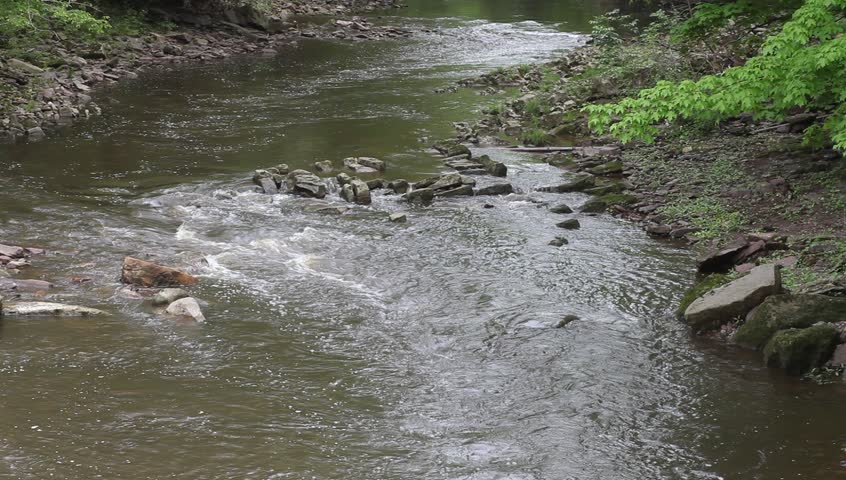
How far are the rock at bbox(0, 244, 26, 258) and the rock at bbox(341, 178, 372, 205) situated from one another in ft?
20.6

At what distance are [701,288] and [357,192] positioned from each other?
7.67m

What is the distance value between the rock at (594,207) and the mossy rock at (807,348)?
22.3 feet

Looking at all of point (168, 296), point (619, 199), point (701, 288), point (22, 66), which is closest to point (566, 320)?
point (701, 288)

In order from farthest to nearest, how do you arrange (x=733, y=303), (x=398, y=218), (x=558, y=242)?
1. (x=398, y=218)
2. (x=558, y=242)
3. (x=733, y=303)

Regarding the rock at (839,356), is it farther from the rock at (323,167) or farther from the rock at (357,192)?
the rock at (323,167)

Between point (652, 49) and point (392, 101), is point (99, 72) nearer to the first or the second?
point (392, 101)

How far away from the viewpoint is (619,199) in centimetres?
1689

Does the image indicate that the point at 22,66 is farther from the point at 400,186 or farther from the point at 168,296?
the point at 168,296

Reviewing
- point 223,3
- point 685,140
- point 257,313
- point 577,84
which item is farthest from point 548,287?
point 223,3

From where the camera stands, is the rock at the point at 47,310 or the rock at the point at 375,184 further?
the rock at the point at 375,184

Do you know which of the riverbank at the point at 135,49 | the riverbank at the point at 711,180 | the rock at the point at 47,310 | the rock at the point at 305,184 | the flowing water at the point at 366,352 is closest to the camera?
the flowing water at the point at 366,352

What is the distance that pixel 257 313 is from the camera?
1175cm

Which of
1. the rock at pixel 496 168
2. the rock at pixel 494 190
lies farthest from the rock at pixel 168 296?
the rock at pixel 496 168

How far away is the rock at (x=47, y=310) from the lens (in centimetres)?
1113
